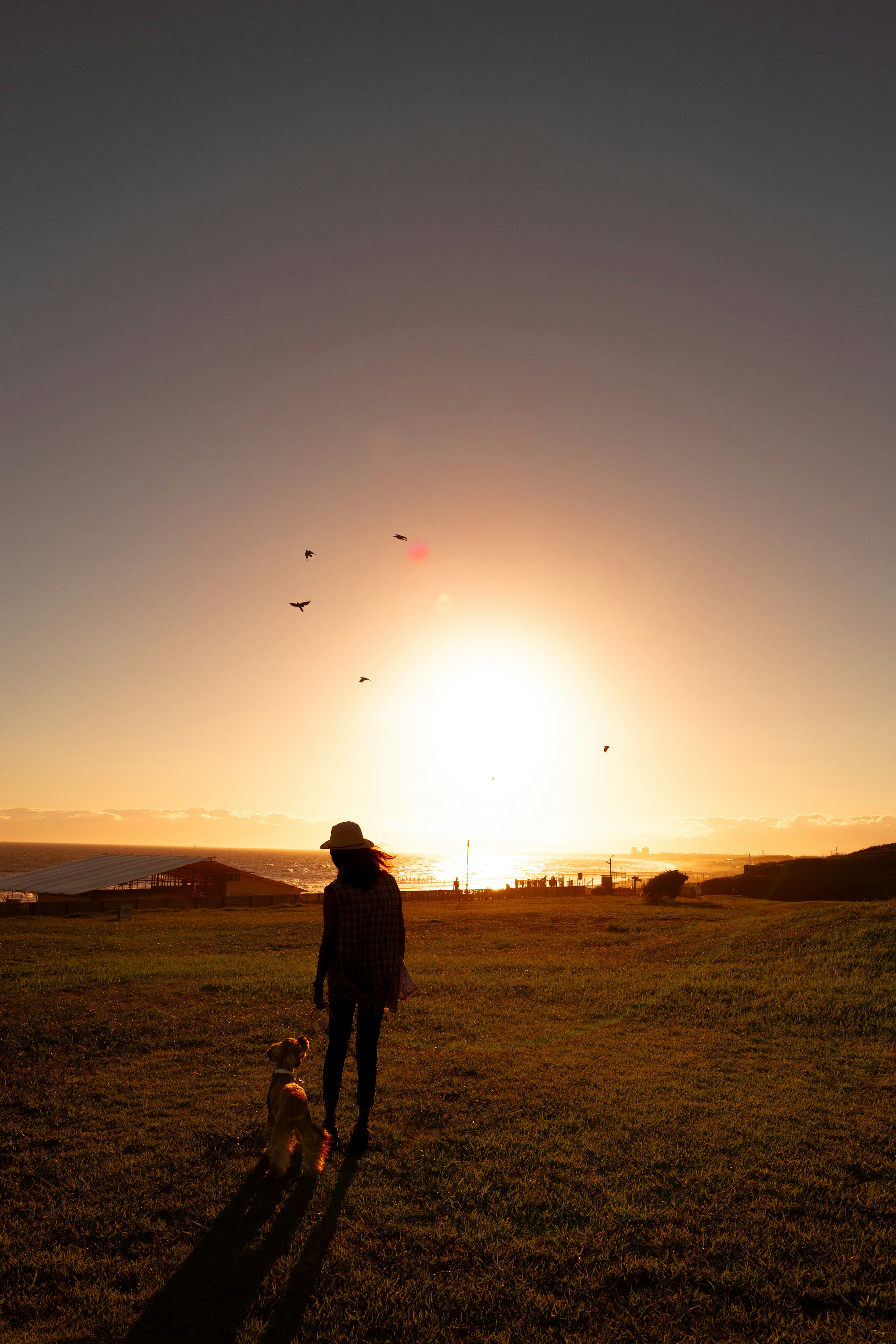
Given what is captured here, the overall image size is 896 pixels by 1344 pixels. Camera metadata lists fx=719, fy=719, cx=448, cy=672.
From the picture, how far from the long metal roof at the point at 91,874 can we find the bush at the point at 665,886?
94.6ft

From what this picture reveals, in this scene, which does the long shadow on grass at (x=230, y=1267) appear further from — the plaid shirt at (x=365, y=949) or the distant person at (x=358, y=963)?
the plaid shirt at (x=365, y=949)

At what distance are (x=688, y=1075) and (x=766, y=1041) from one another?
94.2 inches

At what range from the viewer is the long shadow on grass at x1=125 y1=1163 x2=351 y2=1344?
350 centimetres

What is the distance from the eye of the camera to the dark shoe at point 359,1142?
5457 mm

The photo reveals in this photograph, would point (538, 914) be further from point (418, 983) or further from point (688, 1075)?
point (688, 1075)

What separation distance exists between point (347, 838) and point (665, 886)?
130 feet

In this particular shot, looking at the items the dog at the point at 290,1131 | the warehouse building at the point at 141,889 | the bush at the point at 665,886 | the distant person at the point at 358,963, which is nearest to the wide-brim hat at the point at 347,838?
the distant person at the point at 358,963

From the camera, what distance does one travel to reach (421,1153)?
554 centimetres

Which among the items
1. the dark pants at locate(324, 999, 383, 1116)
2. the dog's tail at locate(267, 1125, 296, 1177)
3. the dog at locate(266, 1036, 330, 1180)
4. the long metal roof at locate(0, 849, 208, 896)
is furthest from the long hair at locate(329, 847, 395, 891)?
the long metal roof at locate(0, 849, 208, 896)

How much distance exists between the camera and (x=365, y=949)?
552cm

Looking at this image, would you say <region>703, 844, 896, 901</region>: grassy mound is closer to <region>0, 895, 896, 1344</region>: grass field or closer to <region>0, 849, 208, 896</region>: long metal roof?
<region>0, 895, 896, 1344</region>: grass field

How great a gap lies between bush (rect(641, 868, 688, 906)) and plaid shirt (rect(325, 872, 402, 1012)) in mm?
37027

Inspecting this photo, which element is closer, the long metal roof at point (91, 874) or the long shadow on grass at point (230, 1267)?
the long shadow on grass at point (230, 1267)

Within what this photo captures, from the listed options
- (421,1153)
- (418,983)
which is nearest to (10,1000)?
(418,983)
